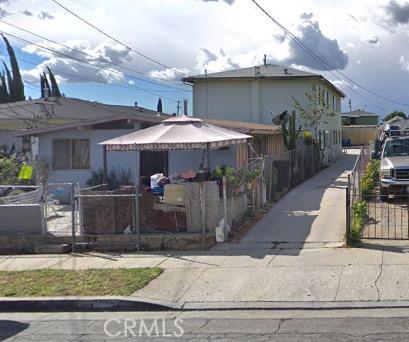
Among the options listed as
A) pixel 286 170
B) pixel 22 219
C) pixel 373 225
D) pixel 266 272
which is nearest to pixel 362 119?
pixel 286 170

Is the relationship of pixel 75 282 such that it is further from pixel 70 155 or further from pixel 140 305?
pixel 70 155

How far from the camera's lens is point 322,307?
275 inches

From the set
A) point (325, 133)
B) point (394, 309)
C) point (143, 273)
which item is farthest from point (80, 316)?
point (325, 133)

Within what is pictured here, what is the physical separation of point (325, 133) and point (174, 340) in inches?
1308

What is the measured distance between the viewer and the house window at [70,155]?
62.2ft

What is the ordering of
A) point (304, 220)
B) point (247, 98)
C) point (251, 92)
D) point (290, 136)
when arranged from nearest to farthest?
point (304, 220) → point (290, 136) → point (251, 92) → point (247, 98)

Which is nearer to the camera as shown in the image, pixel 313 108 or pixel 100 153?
pixel 100 153

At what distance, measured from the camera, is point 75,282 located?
8656 millimetres

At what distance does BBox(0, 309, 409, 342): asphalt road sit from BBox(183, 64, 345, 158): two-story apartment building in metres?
27.8

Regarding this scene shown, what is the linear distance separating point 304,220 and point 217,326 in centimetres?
734

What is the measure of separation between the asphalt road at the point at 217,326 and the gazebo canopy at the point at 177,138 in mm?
5950

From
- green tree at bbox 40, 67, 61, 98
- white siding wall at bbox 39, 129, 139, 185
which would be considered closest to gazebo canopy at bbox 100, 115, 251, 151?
white siding wall at bbox 39, 129, 139, 185

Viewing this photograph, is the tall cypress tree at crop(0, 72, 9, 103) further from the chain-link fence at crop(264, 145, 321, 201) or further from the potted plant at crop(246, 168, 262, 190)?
the potted plant at crop(246, 168, 262, 190)

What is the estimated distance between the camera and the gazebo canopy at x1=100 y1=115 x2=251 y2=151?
12773 mm
